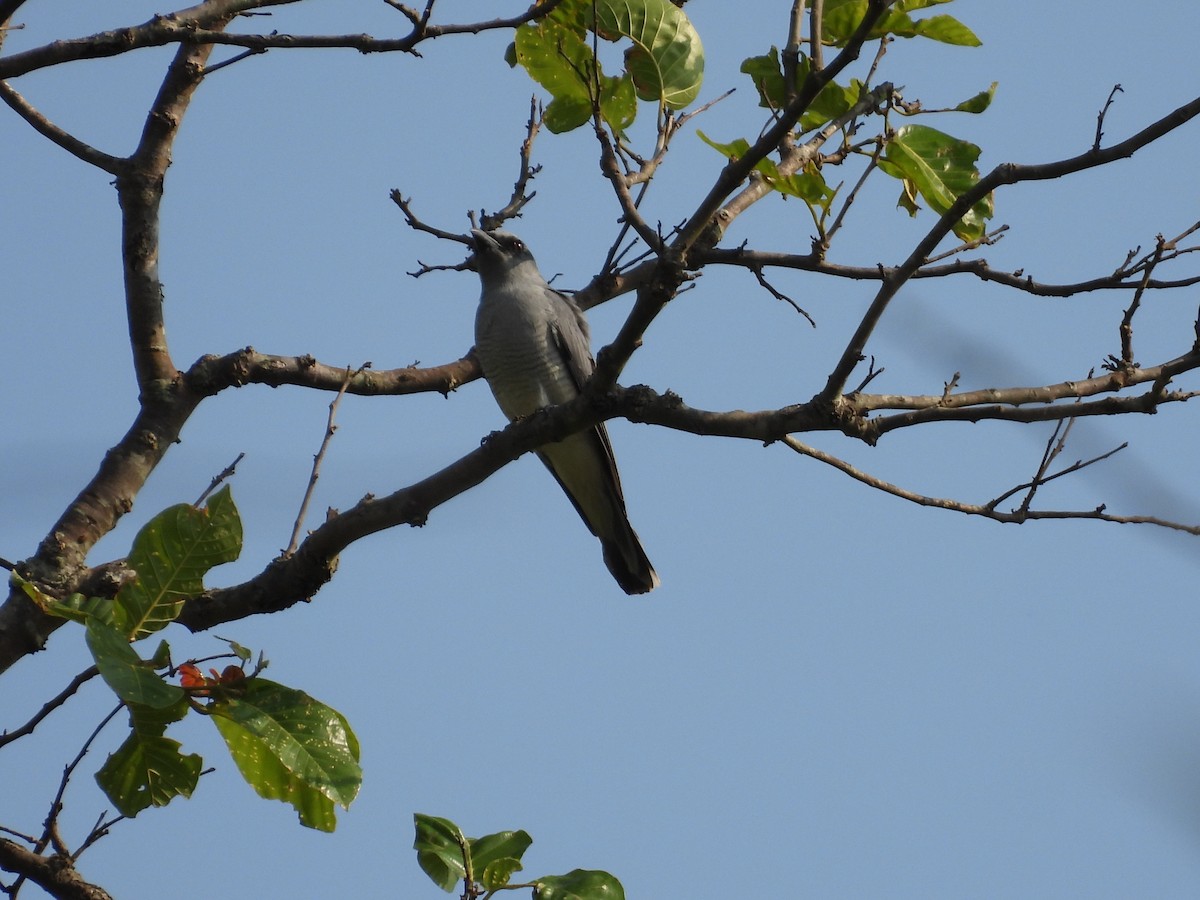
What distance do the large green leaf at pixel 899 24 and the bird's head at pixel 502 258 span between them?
3.12 metres

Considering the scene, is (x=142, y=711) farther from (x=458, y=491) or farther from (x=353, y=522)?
(x=458, y=491)

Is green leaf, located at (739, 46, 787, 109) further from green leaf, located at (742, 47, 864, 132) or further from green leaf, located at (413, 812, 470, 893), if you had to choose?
green leaf, located at (413, 812, 470, 893)

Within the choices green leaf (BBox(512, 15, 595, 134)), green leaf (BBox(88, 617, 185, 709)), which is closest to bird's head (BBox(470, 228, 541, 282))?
green leaf (BBox(512, 15, 595, 134))

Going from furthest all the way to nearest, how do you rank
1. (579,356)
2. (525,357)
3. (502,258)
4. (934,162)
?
(502,258) < (579,356) < (525,357) < (934,162)

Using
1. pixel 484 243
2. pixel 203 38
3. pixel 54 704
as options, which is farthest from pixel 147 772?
pixel 484 243

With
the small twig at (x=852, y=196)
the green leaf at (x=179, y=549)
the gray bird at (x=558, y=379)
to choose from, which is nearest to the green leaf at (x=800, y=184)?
the small twig at (x=852, y=196)

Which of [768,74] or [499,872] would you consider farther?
[768,74]

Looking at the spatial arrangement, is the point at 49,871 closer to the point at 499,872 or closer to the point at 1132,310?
the point at 499,872

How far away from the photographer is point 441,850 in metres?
3.58

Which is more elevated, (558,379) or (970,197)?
(558,379)

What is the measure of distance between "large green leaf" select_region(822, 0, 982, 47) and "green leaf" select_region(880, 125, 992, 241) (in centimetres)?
31

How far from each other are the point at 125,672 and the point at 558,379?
395 centimetres

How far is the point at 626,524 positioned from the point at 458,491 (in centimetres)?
283

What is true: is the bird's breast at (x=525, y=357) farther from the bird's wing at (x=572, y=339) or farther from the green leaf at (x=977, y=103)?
the green leaf at (x=977, y=103)
